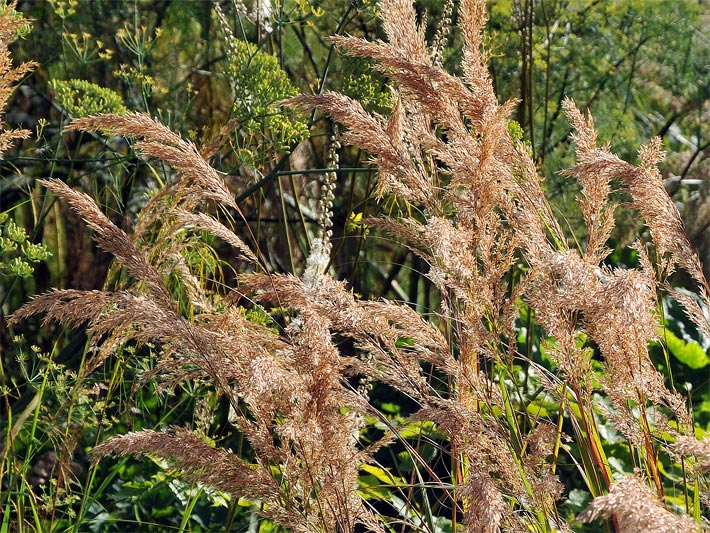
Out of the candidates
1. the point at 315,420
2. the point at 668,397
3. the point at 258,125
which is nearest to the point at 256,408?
the point at 315,420

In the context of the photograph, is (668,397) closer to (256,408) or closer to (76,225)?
(256,408)

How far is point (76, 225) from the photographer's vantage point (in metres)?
3.60

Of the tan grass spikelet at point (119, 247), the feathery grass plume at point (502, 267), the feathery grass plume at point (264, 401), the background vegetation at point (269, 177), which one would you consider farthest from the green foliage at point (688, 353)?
the tan grass spikelet at point (119, 247)

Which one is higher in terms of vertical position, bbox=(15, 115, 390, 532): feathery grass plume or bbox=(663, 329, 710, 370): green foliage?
bbox=(15, 115, 390, 532): feathery grass plume

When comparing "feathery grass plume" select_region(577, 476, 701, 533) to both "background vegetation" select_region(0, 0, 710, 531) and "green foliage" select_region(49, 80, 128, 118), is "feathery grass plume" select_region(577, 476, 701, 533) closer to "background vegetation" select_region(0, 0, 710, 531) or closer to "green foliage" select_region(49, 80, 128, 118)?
"background vegetation" select_region(0, 0, 710, 531)

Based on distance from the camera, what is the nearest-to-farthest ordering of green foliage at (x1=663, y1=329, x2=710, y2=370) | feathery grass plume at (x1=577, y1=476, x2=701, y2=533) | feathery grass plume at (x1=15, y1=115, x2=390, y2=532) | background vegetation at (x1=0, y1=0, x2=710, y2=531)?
feathery grass plume at (x1=577, y1=476, x2=701, y2=533), feathery grass plume at (x1=15, y1=115, x2=390, y2=532), background vegetation at (x1=0, y1=0, x2=710, y2=531), green foliage at (x1=663, y1=329, x2=710, y2=370)

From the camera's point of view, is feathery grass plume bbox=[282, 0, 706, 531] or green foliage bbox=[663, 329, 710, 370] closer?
feathery grass plume bbox=[282, 0, 706, 531]

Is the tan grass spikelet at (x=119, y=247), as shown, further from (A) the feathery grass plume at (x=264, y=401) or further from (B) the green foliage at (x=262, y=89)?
(B) the green foliage at (x=262, y=89)

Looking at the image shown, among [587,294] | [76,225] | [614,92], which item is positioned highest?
[614,92]

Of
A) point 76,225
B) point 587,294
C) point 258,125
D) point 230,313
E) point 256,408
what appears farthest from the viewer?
point 76,225

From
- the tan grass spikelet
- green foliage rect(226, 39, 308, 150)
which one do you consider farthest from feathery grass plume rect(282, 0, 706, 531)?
green foliage rect(226, 39, 308, 150)

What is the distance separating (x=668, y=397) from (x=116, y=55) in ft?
10.1

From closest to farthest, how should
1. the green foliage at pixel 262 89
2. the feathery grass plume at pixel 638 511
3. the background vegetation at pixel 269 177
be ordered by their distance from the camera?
the feathery grass plume at pixel 638 511 < the green foliage at pixel 262 89 < the background vegetation at pixel 269 177

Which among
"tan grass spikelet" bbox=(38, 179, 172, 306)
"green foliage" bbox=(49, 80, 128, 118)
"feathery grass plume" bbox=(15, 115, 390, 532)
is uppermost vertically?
"green foliage" bbox=(49, 80, 128, 118)
